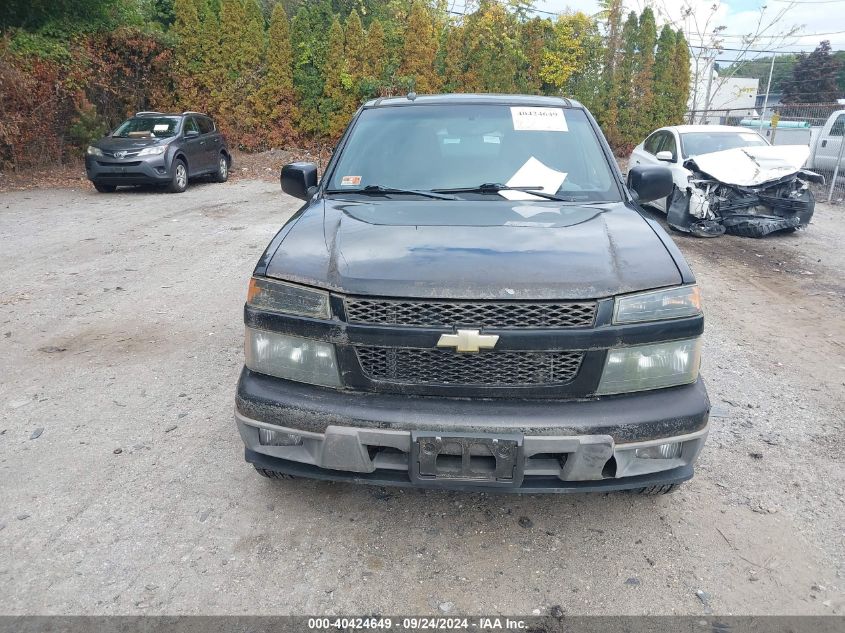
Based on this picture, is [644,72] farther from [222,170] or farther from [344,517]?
[344,517]

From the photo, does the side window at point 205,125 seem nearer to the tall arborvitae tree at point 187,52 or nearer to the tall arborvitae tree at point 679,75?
the tall arborvitae tree at point 187,52

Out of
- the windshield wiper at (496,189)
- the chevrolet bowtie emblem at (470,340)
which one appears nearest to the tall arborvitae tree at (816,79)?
the windshield wiper at (496,189)

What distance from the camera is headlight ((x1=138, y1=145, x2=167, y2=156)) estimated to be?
12508 millimetres

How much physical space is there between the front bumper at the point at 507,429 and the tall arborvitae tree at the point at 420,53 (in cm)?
1701

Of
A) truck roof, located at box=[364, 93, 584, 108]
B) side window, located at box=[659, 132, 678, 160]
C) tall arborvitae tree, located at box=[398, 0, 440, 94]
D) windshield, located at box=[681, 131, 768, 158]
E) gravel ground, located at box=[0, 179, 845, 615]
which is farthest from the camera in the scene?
tall arborvitae tree, located at box=[398, 0, 440, 94]

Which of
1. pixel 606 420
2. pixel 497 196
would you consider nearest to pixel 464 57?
pixel 497 196

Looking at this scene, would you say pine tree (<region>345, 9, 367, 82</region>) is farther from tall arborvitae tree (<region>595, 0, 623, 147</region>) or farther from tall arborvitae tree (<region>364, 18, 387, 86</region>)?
tall arborvitae tree (<region>595, 0, 623, 147</region>)

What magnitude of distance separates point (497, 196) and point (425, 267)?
3.57ft

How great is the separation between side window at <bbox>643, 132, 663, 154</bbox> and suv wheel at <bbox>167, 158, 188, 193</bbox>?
931 centimetres

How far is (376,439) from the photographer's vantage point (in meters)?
2.36

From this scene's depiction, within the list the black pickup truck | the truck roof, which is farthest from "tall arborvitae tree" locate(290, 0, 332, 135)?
the black pickup truck

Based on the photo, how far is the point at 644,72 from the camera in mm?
18344

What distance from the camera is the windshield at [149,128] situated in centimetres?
1297

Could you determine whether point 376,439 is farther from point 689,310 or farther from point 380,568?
point 689,310
